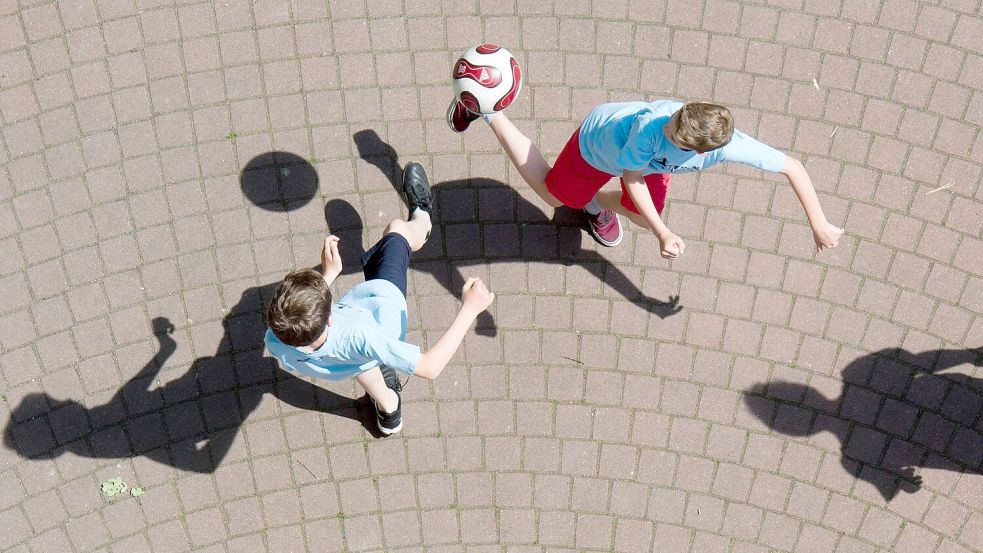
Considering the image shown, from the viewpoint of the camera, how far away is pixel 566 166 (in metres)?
4.84

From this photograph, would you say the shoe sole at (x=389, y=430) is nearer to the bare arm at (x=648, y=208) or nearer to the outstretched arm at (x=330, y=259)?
the outstretched arm at (x=330, y=259)

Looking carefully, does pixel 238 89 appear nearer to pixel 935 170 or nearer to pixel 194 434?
pixel 194 434

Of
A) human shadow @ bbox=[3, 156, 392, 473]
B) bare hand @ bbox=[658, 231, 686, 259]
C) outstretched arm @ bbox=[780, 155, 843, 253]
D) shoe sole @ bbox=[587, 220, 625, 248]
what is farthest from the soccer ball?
human shadow @ bbox=[3, 156, 392, 473]

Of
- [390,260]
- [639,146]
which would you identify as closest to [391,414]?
[390,260]

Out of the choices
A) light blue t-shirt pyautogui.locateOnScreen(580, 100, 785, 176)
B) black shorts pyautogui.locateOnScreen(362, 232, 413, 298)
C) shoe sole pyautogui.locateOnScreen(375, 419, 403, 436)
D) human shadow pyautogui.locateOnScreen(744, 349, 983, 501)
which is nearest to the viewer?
light blue t-shirt pyautogui.locateOnScreen(580, 100, 785, 176)

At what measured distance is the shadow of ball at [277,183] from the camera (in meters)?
5.46

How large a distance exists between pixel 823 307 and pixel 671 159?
202 centimetres

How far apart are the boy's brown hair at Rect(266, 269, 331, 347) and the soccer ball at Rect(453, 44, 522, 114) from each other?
1.74m

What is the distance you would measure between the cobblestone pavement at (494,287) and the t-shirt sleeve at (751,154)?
1291 millimetres

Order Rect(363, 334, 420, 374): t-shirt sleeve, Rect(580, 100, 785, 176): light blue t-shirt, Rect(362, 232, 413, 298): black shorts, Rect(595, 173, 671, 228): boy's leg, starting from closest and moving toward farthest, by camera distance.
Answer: Rect(363, 334, 420, 374): t-shirt sleeve, Rect(580, 100, 785, 176): light blue t-shirt, Rect(362, 232, 413, 298): black shorts, Rect(595, 173, 671, 228): boy's leg

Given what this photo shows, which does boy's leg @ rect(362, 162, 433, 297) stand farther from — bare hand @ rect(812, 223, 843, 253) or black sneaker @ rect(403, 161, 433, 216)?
bare hand @ rect(812, 223, 843, 253)

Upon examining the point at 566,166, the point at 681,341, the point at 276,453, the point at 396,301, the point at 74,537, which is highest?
the point at 566,166

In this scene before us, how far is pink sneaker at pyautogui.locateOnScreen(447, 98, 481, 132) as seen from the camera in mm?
5238

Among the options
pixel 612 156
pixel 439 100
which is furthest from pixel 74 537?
pixel 612 156
